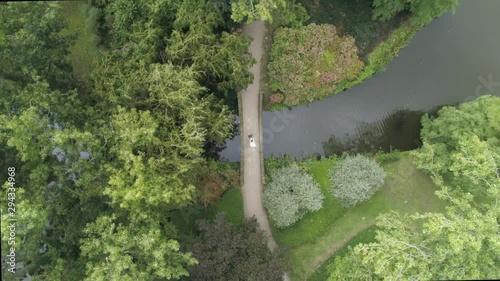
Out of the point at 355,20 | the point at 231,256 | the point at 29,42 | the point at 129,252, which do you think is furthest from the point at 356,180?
the point at 29,42

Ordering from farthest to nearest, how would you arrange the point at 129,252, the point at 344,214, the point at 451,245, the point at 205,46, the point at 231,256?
the point at 344,214, the point at 205,46, the point at 231,256, the point at 129,252, the point at 451,245

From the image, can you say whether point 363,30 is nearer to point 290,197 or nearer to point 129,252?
point 290,197

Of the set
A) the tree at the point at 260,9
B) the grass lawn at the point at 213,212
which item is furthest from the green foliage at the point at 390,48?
the grass lawn at the point at 213,212

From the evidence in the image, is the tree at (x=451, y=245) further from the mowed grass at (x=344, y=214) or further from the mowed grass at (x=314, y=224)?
the mowed grass at (x=314, y=224)

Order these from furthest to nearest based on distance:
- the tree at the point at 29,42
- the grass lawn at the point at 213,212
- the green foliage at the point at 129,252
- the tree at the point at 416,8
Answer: the tree at the point at 416,8, the grass lawn at the point at 213,212, the tree at the point at 29,42, the green foliage at the point at 129,252

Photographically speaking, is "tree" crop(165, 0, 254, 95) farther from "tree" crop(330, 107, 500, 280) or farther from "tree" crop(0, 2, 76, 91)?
"tree" crop(330, 107, 500, 280)

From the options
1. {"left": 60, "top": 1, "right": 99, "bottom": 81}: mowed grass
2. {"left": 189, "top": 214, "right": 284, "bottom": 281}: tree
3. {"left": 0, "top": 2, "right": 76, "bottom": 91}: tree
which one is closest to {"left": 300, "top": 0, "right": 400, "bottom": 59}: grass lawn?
{"left": 60, "top": 1, "right": 99, "bottom": 81}: mowed grass

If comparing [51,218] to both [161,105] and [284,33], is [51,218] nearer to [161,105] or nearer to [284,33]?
[161,105]
